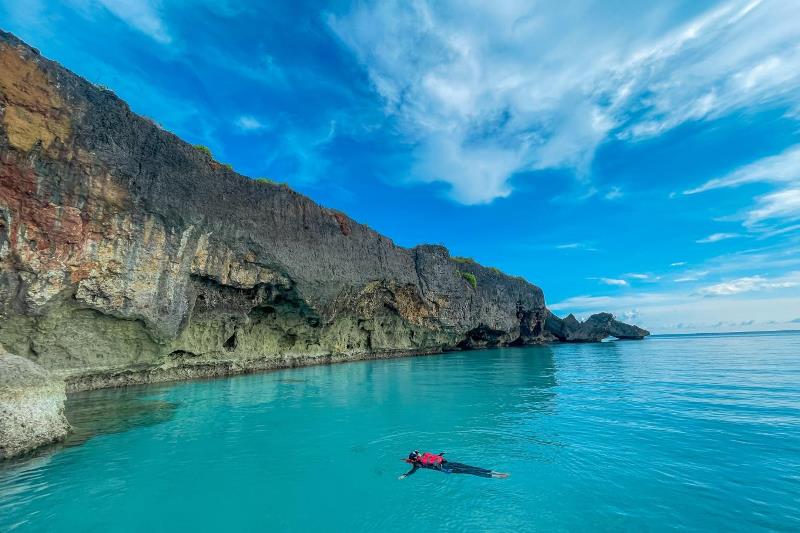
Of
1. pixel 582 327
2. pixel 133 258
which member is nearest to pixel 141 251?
pixel 133 258

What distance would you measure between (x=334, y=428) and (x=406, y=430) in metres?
2.33

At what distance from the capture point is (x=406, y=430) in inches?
437

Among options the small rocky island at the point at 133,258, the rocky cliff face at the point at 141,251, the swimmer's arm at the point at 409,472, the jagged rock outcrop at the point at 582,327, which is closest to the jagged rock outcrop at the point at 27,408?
the small rocky island at the point at 133,258

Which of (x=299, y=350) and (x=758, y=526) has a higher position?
(x=299, y=350)

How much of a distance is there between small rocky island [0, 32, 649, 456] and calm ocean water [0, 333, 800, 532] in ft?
11.6

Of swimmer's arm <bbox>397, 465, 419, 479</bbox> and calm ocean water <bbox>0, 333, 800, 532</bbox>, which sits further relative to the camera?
swimmer's arm <bbox>397, 465, 419, 479</bbox>

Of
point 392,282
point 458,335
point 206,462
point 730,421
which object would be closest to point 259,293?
point 392,282

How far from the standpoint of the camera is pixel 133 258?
18672 mm

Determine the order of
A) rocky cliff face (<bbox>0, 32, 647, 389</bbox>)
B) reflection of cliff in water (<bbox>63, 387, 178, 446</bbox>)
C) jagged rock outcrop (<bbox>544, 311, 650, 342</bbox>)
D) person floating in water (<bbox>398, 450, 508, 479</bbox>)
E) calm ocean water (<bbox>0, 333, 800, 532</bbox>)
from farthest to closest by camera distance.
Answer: jagged rock outcrop (<bbox>544, 311, 650, 342</bbox>) < rocky cliff face (<bbox>0, 32, 647, 389</bbox>) < reflection of cliff in water (<bbox>63, 387, 178, 446</bbox>) < person floating in water (<bbox>398, 450, 508, 479</bbox>) < calm ocean water (<bbox>0, 333, 800, 532</bbox>)

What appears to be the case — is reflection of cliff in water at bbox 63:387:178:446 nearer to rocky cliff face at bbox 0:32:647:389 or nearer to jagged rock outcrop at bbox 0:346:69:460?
jagged rock outcrop at bbox 0:346:69:460

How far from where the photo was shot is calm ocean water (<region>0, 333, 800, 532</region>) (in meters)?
6.05

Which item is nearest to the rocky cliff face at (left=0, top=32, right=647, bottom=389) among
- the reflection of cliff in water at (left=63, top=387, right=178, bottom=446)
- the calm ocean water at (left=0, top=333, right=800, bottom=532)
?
the reflection of cliff in water at (left=63, top=387, right=178, bottom=446)

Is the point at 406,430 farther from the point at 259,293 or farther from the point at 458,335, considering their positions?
the point at 458,335

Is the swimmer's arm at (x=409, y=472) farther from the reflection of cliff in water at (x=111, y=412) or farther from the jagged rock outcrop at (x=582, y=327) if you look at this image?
the jagged rock outcrop at (x=582, y=327)
